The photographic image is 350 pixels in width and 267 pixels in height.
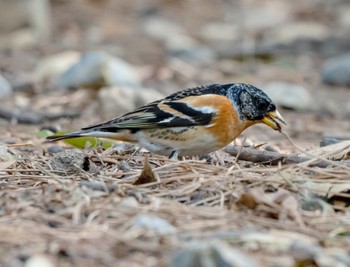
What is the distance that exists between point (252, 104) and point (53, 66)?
6190 millimetres

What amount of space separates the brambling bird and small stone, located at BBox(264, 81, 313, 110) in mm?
4362

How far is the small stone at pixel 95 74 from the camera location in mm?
10023

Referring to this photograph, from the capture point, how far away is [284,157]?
16.9ft

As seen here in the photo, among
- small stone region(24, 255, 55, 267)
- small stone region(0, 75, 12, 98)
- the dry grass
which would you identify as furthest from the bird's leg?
small stone region(0, 75, 12, 98)

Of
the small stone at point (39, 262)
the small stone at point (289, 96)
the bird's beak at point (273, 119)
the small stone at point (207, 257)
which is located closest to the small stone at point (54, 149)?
the bird's beak at point (273, 119)

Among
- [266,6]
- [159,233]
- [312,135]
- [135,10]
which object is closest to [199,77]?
[312,135]

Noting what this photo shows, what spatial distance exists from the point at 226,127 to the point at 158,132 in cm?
41

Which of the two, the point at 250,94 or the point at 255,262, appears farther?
the point at 250,94

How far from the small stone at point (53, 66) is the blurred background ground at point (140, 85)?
0.03m

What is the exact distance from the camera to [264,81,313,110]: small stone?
983 cm

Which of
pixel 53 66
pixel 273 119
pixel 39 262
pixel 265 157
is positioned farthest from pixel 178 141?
pixel 53 66

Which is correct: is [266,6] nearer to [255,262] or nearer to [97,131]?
[97,131]

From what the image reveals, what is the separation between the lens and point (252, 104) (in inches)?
214

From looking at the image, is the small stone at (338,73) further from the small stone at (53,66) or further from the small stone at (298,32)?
the small stone at (53,66)
